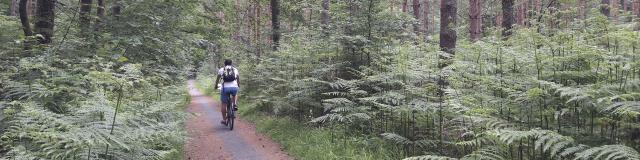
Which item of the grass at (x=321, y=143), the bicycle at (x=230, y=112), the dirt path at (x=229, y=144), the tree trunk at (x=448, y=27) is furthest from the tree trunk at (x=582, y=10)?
the bicycle at (x=230, y=112)

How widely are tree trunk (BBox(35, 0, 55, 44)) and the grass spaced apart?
5.32 metres

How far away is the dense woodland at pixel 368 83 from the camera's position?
4934mm

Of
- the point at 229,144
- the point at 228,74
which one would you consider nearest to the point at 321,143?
the point at 229,144

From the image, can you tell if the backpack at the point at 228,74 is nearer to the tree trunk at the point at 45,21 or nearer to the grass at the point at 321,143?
the grass at the point at 321,143

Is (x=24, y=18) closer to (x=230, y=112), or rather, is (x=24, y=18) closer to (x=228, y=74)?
(x=228, y=74)

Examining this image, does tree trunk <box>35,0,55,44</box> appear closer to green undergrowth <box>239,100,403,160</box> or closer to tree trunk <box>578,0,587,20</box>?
green undergrowth <box>239,100,403,160</box>

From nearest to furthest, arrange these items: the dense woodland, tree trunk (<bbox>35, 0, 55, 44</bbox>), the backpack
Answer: the dense woodland → tree trunk (<bbox>35, 0, 55, 44</bbox>) → the backpack

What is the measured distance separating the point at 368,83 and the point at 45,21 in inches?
274

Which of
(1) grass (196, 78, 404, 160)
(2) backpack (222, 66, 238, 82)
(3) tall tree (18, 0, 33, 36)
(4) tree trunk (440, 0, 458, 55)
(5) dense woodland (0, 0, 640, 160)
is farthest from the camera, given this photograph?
(2) backpack (222, 66, 238, 82)

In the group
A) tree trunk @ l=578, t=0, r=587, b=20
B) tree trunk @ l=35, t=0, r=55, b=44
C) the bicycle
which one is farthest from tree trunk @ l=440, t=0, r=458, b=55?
tree trunk @ l=35, t=0, r=55, b=44

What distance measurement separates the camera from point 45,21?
32.3ft

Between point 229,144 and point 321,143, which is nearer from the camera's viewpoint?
point 321,143

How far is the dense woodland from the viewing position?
493 cm

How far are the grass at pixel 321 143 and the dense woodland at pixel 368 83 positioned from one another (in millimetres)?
68
